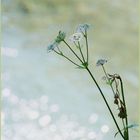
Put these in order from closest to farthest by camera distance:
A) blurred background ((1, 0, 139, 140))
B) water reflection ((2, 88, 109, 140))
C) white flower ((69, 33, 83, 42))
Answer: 1. white flower ((69, 33, 83, 42))
2. water reflection ((2, 88, 109, 140))
3. blurred background ((1, 0, 139, 140))


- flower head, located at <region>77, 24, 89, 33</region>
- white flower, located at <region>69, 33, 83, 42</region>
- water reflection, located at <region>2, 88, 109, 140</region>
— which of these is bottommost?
white flower, located at <region>69, 33, 83, 42</region>

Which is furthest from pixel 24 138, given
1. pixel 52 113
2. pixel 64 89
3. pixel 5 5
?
pixel 5 5

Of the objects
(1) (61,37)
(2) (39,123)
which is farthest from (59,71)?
(1) (61,37)

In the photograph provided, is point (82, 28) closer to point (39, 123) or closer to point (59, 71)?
point (39, 123)

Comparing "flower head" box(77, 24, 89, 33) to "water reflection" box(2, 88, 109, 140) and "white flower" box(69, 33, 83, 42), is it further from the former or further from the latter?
"water reflection" box(2, 88, 109, 140)

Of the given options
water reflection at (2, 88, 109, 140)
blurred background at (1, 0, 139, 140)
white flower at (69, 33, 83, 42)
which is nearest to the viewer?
white flower at (69, 33, 83, 42)

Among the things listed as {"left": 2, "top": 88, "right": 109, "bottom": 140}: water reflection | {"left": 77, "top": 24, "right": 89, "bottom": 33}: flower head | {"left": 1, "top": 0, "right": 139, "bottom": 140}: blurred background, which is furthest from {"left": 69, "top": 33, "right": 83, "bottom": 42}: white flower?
{"left": 2, "top": 88, "right": 109, "bottom": 140}: water reflection

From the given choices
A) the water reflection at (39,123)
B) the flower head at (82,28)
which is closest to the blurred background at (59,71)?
the water reflection at (39,123)

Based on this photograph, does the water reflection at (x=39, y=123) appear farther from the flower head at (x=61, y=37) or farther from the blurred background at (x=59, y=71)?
the flower head at (x=61, y=37)

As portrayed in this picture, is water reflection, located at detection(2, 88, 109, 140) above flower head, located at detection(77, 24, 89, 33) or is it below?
above
